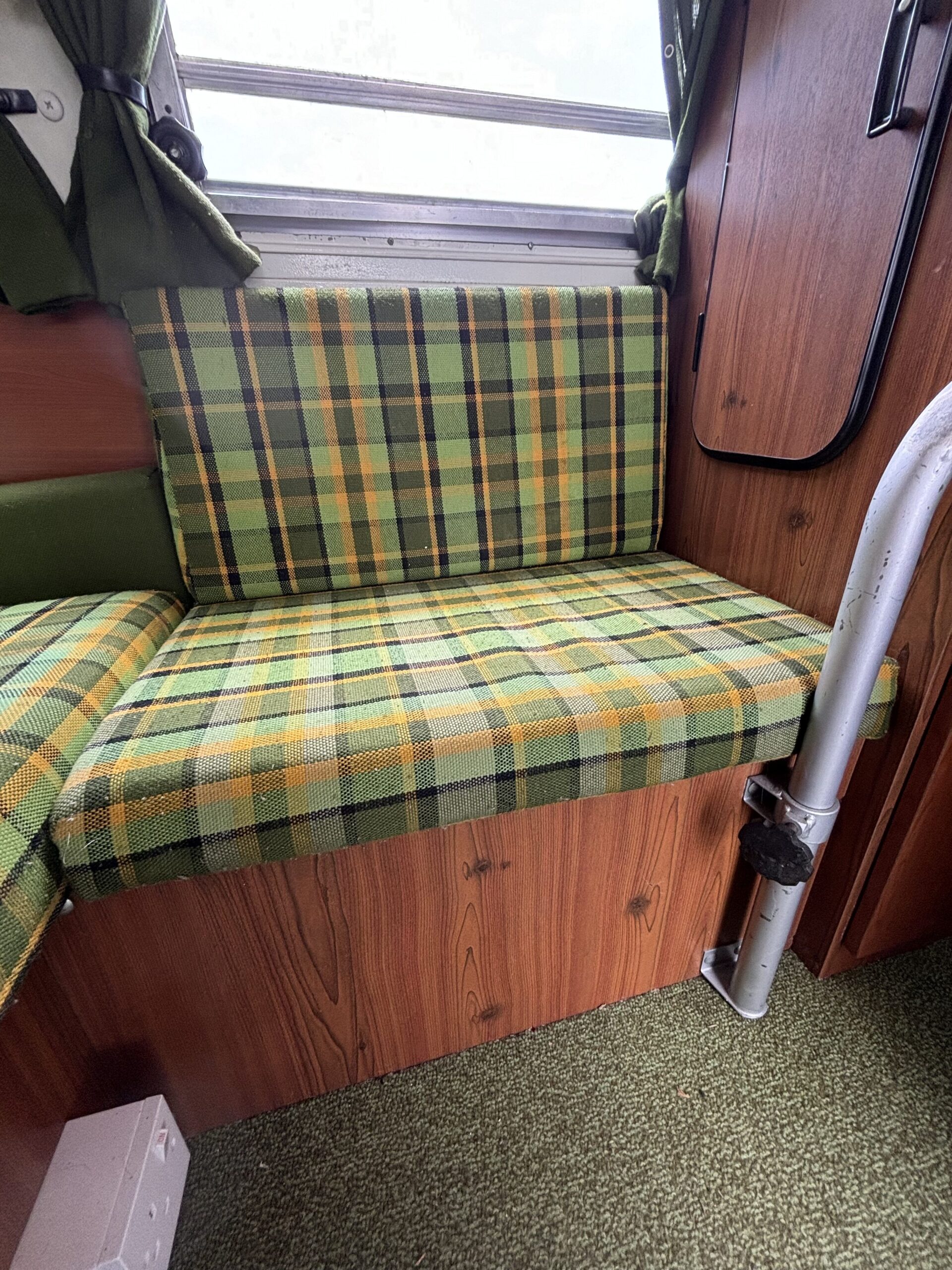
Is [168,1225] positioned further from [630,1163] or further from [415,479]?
[415,479]

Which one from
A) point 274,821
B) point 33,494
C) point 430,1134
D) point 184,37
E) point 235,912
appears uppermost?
point 184,37

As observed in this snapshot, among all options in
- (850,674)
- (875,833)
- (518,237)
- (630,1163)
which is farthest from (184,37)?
(630,1163)

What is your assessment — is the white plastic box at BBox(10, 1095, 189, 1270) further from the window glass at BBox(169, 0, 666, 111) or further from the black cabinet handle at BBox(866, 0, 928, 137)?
the window glass at BBox(169, 0, 666, 111)

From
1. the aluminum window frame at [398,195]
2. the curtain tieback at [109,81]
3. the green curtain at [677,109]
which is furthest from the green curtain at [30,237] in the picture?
the green curtain at [677,109]

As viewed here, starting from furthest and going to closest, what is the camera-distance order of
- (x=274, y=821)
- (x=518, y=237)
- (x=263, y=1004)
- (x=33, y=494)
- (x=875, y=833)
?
(x=518, y=237), (x=33, y=494), (x=875, y=833), (x=263, y=1004), (x=274, y=821)

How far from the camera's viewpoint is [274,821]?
49 centimetres

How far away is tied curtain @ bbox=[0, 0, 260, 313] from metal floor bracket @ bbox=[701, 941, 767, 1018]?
1332 mm

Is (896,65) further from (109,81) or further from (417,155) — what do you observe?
(109,81)

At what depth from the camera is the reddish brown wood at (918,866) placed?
0.67 m

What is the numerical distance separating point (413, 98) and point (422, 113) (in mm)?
25

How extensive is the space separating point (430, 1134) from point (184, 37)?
169 centimetres

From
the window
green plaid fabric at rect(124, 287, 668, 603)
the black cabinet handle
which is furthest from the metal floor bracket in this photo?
the window

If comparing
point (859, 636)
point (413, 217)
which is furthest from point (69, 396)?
point (859, 636)

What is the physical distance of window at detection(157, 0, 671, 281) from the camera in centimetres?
91
